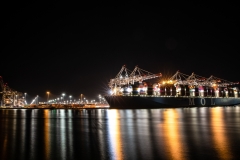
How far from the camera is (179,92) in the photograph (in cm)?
8225

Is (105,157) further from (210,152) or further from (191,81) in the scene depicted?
(191,81)

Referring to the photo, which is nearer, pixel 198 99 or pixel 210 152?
pixel 210 152

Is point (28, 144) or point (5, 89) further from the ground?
point (5, 89)

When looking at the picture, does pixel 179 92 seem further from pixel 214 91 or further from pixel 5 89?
pixel 5 89

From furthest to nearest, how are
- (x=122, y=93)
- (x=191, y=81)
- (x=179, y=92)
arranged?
(x=191, y=81) → (x=179, y=92) → (x=122, y=93)

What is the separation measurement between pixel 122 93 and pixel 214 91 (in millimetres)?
40450

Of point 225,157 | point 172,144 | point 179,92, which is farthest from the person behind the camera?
point 179,92

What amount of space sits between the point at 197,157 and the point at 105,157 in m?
3.12

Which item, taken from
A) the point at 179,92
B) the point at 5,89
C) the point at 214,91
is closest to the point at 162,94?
the point at 179,92

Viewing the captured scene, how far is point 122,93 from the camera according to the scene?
72625 millimetres

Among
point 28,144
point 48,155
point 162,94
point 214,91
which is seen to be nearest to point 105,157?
point 48,155

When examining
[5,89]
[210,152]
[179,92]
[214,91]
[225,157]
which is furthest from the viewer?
[5,89]

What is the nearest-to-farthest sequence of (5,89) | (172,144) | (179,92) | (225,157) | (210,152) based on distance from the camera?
(225,157) → (210,152) → (172,144) → (179,92) → (5,89)

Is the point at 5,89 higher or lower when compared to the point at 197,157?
higher
